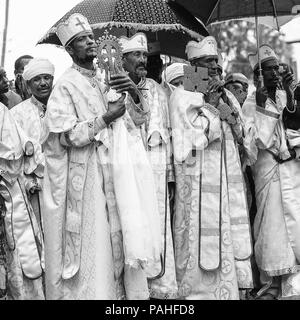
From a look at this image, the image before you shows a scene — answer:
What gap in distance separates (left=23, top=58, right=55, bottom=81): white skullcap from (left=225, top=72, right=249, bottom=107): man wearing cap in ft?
5.64

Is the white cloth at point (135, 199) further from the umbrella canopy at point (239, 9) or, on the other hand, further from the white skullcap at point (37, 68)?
the umbrella canopy at point (239, 9)

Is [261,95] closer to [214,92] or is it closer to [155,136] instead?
[214,92]

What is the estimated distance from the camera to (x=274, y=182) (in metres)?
9.21

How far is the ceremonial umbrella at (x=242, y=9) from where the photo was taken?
9297mm

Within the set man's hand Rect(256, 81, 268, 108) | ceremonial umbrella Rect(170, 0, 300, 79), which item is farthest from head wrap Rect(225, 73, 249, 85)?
man's hand Rect(256, 81, 268, 108)

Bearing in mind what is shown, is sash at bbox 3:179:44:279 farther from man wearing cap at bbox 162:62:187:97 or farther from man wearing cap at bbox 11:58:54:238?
man wearing cap at bbox 162:62:187:97

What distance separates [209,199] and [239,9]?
2015 millimetres

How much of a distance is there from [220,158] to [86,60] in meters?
1.42

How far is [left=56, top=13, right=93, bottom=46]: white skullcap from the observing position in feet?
26.7

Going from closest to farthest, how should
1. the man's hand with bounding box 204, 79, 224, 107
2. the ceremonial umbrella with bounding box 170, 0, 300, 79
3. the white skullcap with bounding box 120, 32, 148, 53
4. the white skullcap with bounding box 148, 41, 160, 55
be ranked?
1. the white skullcap with bounding box 120, 32, 148, 53
2. the man's hand with bounding box 204, 79, 224, 107
3. the white skullcap with bounding box 148, 41, 160, 55
4. the ceremonial umbrella with bounding box 170, 0, 300, 79

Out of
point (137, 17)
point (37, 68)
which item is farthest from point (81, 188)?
point (137, 17)

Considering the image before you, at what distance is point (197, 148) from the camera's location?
8.55 meters

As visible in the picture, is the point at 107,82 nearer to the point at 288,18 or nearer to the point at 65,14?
the point at 65,14
